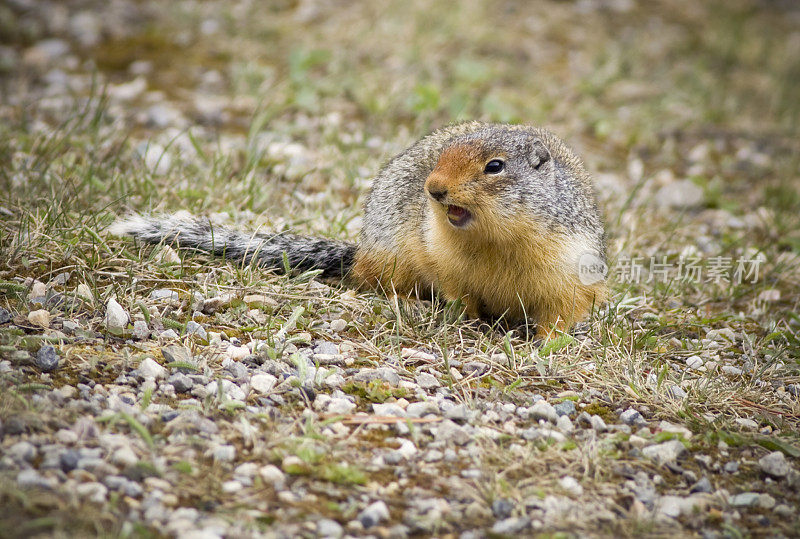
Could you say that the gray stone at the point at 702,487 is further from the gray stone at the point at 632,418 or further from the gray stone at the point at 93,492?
the gray stone at the point at 93,492

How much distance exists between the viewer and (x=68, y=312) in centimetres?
346

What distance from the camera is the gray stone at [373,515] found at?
97.4 inches

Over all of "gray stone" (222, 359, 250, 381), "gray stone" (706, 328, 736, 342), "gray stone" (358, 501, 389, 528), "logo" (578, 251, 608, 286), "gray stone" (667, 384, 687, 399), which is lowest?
"gray stone" (358, 501, 389, 528)

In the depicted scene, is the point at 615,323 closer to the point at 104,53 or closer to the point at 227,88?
the point at 227,88

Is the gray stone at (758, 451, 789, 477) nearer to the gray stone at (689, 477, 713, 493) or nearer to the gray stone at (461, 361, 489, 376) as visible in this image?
the gray stone at (689, 477, 713, 493)

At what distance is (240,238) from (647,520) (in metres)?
2.60

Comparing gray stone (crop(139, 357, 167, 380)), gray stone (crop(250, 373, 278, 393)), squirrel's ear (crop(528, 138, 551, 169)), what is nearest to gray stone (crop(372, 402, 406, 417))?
gray stone (crop(250, 373, 278, 393))

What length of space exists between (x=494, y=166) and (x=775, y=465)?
6.11 feet

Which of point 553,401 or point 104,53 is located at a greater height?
point 104,53

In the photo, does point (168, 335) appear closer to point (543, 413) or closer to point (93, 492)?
point (93, 492)

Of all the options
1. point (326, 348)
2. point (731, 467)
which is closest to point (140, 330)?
point (326, 348)

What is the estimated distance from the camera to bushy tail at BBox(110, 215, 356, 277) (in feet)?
13.4

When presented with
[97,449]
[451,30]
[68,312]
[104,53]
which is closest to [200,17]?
[104,53]

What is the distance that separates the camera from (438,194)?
145 inches
